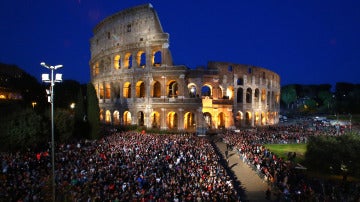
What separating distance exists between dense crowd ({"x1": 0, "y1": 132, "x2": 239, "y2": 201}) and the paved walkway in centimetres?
167

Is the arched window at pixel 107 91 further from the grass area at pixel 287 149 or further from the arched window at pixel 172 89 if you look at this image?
the grass area at pixel 287 149

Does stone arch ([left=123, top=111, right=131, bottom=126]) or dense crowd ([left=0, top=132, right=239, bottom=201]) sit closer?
dense crowd ([left=0, top=132, right=239, bottom=201])

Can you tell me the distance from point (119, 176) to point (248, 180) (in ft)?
31.2

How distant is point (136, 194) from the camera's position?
13641 millimetres

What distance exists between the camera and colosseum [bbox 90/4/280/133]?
39594 mm

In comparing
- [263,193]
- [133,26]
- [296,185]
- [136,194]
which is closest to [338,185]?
[296,185]

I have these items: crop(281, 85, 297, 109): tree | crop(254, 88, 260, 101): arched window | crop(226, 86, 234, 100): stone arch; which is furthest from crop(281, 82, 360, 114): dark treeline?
crop(226, 86, 234, 100): stone arch

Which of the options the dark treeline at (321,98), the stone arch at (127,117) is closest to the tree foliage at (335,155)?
the stone arch at (127,117)

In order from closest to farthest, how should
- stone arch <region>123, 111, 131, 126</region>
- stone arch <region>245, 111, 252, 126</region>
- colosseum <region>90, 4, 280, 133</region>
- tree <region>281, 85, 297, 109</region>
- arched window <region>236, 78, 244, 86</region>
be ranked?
colosseum <region>90, 4, 280, 133</region> < stone arch <region>123, 111, 131, 126</region> < arched window <region>236, 78, 244, 86</region> < stone arch <region>245, 111, 252, 126</region> < tree <region>281, 85, 297, 109</region>

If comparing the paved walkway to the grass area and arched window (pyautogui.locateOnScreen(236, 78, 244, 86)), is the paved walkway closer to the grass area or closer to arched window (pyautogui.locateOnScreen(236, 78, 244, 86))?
the grass area

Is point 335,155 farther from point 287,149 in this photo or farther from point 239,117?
point 239,117

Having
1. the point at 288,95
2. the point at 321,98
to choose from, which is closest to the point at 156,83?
the point at 288,95

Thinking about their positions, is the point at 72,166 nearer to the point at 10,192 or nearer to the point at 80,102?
the point at 10,192

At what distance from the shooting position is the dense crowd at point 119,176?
1373 cm
